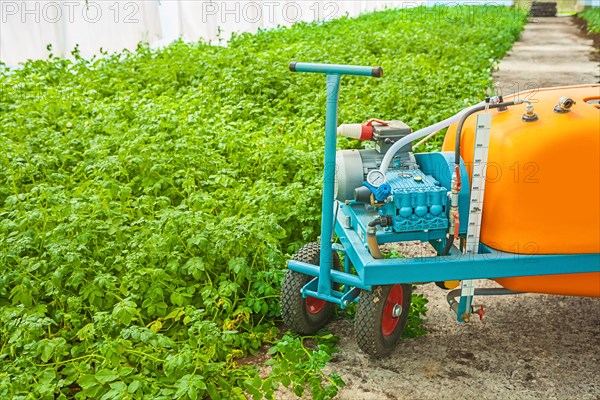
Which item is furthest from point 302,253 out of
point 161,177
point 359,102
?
point 359,102

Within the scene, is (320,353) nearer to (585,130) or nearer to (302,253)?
(302,253)

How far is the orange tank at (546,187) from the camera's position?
2459 mm

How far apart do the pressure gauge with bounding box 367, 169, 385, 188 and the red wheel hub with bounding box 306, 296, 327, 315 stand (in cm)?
68

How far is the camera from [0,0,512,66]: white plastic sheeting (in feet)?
24.0

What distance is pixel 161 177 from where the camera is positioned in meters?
4.16

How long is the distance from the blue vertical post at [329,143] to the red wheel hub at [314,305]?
0.54 feet

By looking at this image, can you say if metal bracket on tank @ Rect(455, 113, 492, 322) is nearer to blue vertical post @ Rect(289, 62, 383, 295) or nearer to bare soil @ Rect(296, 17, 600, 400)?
bare soil @ Rect(296, 17, 600, 400)

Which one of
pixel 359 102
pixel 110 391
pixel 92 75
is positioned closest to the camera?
pixel 110 391

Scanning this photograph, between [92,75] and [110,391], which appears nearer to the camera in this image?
[110,391]

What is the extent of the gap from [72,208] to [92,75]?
3688 mm

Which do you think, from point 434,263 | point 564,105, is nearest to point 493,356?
point 434,263

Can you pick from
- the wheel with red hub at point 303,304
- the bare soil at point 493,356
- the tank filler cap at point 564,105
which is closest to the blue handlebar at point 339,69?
the tank filler cap at point 564,105

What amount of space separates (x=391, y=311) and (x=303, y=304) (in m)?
0.38

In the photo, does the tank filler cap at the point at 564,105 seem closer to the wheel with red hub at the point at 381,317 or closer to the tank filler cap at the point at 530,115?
the tank filler cap at the point at 530,115
